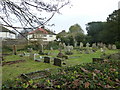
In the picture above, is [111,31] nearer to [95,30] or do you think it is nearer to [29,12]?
[95,30]

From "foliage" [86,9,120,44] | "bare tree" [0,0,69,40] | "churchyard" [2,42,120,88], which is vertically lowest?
"churchyard" [2,42,120,88]

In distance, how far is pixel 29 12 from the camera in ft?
13.1

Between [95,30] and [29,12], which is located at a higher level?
[95,30]

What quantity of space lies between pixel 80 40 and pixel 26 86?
28.1 meters

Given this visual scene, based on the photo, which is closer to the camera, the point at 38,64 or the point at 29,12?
the point at 29,12

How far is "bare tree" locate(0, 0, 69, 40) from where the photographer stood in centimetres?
389

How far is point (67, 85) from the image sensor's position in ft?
10.5

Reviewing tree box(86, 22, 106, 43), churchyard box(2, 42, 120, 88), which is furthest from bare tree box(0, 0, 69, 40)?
tree box(86, 22, 106, 43)

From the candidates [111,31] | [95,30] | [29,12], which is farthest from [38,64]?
[95,30]

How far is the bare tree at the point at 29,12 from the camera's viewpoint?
Answer: 12.8 ft

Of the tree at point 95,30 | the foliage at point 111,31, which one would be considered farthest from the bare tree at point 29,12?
the tree at point 95,30

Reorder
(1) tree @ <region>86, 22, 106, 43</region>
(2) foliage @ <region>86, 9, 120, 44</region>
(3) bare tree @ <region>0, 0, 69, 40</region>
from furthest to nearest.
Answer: (1) tree @ <region>86, 22, 106, 43</region>
(2) foliage @ <region>86, 9, 120, 44</region>
(3) bare tree @ <region>0, 0, 69, 40</region>

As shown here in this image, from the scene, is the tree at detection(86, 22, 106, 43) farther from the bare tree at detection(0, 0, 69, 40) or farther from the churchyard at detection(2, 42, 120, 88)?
the bare tree at detection(0, 0, 69, 40)

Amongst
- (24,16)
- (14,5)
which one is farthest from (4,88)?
(14,5)
